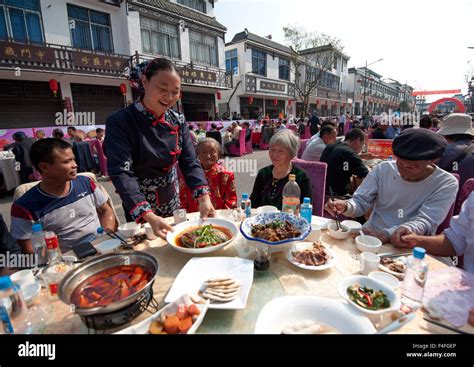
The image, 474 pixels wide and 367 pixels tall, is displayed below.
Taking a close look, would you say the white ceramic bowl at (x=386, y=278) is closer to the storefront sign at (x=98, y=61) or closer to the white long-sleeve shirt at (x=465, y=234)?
the white long-sleeve shirt at (x=465, y=234)

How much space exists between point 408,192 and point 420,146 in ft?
1.45

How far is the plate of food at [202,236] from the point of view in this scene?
1.50 m

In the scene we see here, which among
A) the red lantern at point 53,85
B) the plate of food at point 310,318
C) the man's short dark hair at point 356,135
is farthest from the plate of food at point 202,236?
the red lantern at point 53,85

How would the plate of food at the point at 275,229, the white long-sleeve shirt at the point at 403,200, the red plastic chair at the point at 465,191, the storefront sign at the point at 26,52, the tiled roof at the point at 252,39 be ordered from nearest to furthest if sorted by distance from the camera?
1. the plate of food at the point at 275,229
2. the white long-sleeve shirt at the point at 403,200
3. the red plastic chair at the point at 465,191
4. the storefront sign at the point at 26,52
5. the tiled roof at the point at 252,39

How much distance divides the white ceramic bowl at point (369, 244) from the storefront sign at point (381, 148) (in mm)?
4776

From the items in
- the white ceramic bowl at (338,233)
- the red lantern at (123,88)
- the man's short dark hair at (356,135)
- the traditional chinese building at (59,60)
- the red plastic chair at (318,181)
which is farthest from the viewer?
the red lantern at (123,88)

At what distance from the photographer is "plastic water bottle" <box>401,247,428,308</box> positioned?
114 cm

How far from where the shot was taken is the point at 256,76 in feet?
69.5

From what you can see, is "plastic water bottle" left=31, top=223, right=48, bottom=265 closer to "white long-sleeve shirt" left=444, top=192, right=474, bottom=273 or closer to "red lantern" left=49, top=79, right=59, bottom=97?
"white long-sleeve shirt" left=444, top=192, right=474, bottom=273

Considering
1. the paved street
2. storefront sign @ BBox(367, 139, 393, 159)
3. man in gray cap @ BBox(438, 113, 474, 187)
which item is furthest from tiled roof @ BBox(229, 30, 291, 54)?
man in gray cap @ BBox(438, 113, 474, 187)

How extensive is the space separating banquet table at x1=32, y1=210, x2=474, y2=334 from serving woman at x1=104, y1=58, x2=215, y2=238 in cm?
30

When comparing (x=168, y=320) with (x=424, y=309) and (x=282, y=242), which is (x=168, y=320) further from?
(x=424, y=309)

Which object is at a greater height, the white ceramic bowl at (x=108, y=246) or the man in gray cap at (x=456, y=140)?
the man in gray cap at (x=456, y=140)

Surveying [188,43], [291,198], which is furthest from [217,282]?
[188,43]
